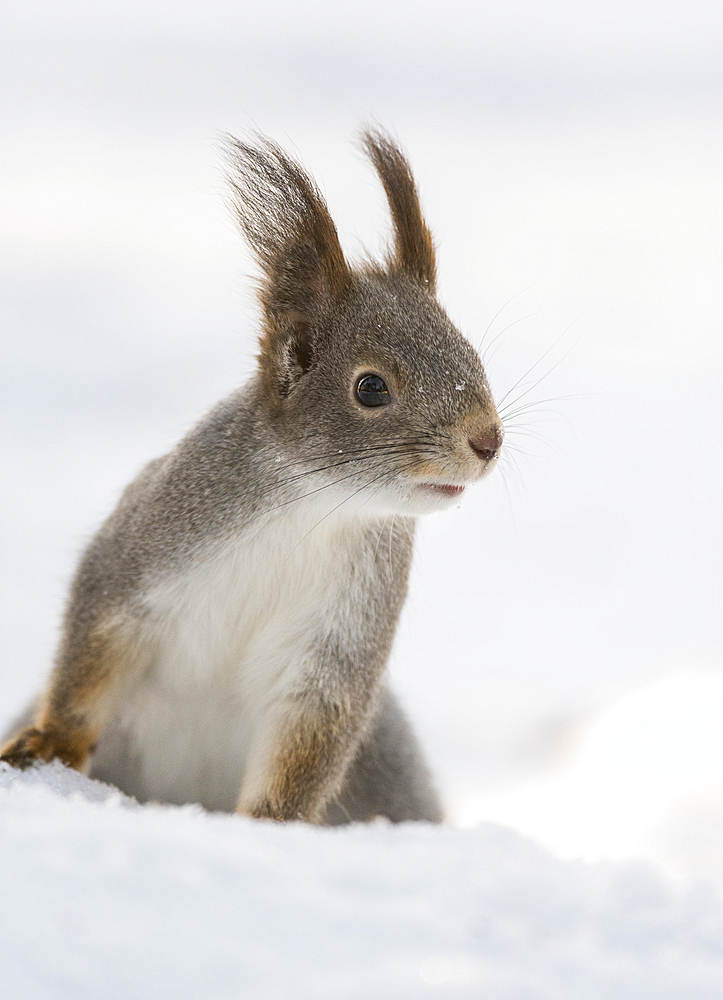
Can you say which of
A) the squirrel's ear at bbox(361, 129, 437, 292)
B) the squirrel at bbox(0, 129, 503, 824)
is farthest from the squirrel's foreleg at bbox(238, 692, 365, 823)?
the squirrel's ear at bbox(361, 129, 437, 292)

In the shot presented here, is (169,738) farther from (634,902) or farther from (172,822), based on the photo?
(634,902)

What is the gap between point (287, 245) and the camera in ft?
4.42

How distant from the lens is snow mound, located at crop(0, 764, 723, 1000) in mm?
689

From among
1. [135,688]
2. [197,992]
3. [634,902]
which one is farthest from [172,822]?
[135,688]

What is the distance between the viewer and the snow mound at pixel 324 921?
689mm

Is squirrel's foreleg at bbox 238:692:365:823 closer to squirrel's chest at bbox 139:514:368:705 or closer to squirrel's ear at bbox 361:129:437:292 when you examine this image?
squirrel's chest at bbox 139:514:368:705

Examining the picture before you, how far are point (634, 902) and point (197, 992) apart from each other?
13.4 inches

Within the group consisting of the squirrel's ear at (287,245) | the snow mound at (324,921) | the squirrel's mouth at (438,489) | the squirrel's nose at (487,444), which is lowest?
the snow mound at (324,921)

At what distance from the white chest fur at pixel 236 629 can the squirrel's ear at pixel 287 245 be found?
0.68 ft

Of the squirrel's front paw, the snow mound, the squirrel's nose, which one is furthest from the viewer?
the squirrel's front paw

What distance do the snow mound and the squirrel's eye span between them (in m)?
0.55

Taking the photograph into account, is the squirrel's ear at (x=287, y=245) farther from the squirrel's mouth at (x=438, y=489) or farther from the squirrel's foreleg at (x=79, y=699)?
the squirrel's foreleg at (x=79, y=699)

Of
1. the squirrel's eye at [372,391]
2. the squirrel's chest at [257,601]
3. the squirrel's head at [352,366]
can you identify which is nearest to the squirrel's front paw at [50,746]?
the squirrel's chest at [257,601]

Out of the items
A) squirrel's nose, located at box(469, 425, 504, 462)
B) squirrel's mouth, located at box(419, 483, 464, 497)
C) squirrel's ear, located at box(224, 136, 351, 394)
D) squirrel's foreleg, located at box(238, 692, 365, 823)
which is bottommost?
squirrel's foreleg, located at box(238, 692, 365, 823)
